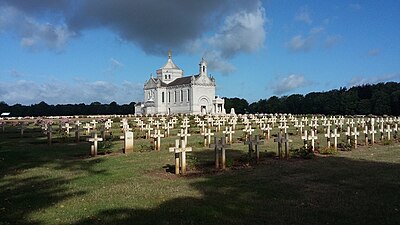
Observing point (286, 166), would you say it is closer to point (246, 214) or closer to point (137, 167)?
point (137, 167)

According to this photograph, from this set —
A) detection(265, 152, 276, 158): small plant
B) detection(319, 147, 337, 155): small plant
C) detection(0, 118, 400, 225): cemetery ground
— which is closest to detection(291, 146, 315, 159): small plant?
detection(0, 118, 400, 225): cemetery ground

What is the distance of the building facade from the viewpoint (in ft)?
288

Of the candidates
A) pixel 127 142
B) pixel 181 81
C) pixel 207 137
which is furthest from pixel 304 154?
pixel 181 81

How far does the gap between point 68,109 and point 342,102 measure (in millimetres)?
74835

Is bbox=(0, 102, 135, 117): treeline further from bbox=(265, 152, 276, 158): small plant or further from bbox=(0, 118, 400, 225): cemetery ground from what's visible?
bbox=(0, 118, 400, 225): cemetery ground

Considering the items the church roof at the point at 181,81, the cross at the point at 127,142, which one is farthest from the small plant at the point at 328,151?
the church roof at the point at 181,81

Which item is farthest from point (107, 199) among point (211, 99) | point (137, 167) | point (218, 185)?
point (211, 99)

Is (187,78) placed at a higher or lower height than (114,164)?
higher

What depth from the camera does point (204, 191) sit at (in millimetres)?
9078

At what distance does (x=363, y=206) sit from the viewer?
24.7 feet

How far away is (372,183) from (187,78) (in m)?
83.0

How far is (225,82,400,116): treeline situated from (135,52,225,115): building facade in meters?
19.8

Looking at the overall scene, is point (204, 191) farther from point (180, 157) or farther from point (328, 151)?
point (328, 151)

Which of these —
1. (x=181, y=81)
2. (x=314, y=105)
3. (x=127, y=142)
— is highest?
(x=181, y=81)
